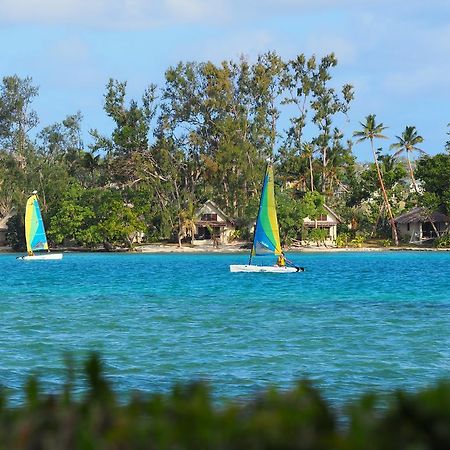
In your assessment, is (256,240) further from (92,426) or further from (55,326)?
(92,426)

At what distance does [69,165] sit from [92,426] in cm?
11908

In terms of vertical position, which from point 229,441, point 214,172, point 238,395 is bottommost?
point 238,395

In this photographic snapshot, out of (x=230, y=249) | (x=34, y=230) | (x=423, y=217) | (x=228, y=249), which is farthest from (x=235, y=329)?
(x=423, y=217)

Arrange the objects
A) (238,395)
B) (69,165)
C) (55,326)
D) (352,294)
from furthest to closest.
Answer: (69,165) → (352,294) → (55,326) → (238,395)

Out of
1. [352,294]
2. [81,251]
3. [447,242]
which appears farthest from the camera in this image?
[81,251]

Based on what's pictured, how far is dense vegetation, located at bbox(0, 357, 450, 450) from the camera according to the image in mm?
2961

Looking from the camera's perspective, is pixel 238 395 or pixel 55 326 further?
pixel 55 326

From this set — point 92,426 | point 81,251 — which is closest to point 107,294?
point 92,426

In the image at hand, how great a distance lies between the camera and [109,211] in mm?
102188

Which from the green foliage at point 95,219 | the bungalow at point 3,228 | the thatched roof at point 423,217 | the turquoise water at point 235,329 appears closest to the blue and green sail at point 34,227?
the green foliage at point 95,219

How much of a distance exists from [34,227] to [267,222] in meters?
34.3

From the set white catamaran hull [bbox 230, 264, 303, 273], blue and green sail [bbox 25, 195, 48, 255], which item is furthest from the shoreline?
white catamaran hull [bbox 230, 264, 303, 273]

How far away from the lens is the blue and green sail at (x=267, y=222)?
58969 mm

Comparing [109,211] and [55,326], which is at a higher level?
[109,211]
